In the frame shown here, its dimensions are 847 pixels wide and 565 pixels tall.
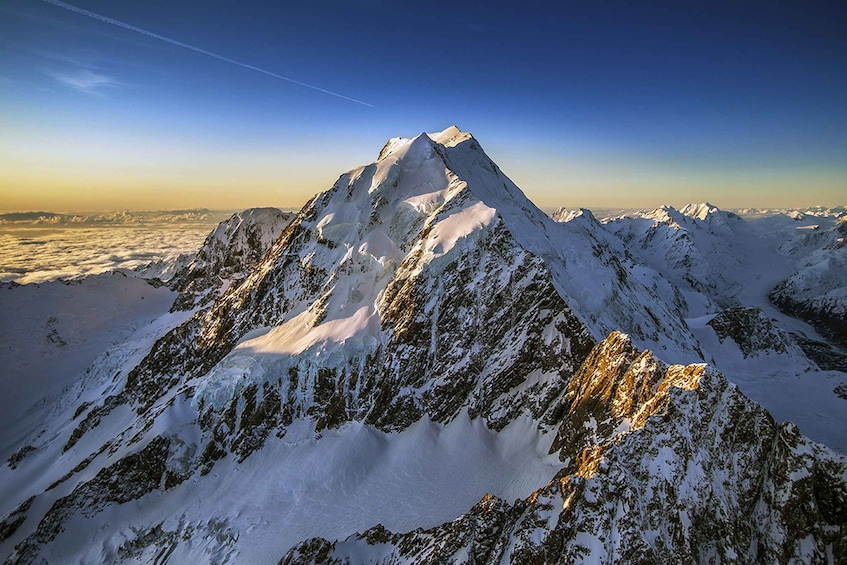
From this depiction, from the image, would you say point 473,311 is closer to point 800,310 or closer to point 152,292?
point 152,292

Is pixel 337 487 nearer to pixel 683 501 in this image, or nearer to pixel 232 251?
pixel 683 501

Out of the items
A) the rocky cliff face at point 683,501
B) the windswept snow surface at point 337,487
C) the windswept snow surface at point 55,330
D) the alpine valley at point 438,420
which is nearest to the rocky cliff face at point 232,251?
the windswept snow surface at point 55,330

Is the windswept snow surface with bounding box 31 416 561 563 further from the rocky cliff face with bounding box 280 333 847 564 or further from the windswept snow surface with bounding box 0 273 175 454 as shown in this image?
the windswept snow surface with bounding box 0 273 175 454

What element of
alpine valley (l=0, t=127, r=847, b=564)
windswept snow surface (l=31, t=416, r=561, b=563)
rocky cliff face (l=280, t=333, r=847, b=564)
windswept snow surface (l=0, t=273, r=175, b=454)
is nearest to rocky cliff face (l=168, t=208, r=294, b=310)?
windswept snow surface (l=0, t=273, r=175, b=454)

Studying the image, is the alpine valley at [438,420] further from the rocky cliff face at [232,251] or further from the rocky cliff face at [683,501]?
the rocky cliff face at [232,251]

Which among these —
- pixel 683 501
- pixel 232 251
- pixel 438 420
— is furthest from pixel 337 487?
pixel 232 251
